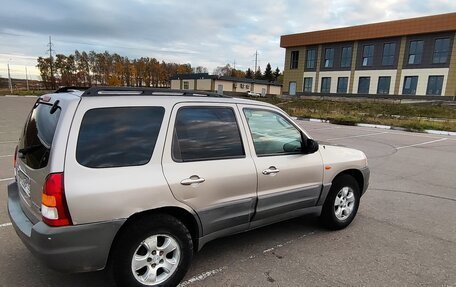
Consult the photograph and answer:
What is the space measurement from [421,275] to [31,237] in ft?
11.9

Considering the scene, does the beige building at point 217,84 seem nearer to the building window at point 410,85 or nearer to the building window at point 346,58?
the building window at point 346,58

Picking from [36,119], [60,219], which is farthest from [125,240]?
[36,119]

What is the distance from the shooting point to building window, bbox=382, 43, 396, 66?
44.7m

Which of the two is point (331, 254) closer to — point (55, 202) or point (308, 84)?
point (55, 202)

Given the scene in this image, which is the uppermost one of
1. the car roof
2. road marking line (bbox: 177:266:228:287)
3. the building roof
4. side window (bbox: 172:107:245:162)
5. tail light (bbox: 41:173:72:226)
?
the building roof

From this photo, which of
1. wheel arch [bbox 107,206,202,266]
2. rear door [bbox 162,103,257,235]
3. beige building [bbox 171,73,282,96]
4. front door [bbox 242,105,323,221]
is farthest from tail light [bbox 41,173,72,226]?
beige building [bbox 171,73,282,96]

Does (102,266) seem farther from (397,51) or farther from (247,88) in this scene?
(247,88)

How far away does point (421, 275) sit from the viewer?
347 cm

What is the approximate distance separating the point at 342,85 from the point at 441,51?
12986 millimetres

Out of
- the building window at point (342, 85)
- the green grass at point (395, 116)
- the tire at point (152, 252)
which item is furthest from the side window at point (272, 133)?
the building window at point (342, 85)

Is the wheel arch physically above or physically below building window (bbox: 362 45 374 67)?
below

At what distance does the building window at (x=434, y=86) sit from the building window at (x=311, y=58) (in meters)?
17.0

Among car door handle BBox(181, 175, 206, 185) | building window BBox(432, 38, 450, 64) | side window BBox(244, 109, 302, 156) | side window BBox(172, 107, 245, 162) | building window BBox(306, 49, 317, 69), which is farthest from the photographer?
building window BBox(306, 49, 317, 69)

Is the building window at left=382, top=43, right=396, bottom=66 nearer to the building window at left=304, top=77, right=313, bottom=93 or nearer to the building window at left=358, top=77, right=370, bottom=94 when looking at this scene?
the building window at left=358, top=77, right=370, bottom=94
